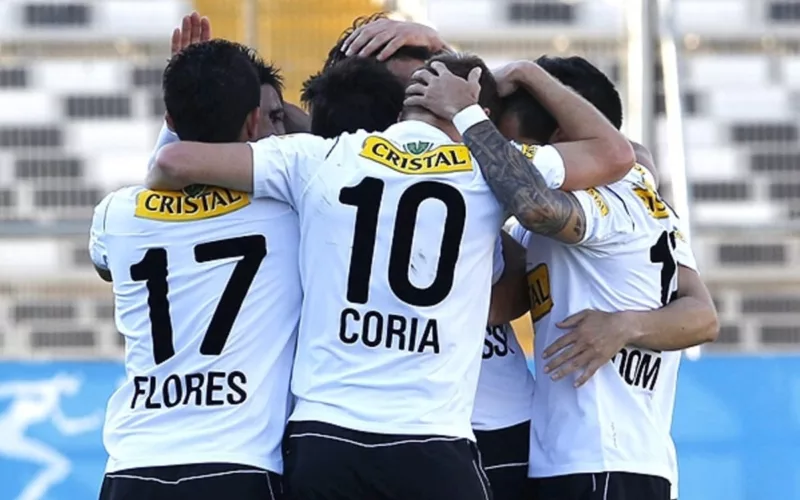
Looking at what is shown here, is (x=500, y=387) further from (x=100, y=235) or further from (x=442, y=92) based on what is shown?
(x=100, y=235)

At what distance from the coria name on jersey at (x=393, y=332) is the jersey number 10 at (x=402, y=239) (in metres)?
0.04

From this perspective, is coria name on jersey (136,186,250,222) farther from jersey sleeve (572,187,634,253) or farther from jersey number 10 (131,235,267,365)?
jersey sleeve (572,187,634,253)

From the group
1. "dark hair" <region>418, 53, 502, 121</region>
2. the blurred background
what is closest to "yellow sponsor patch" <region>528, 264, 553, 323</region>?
"dark hair" <region>418, 53, 502, 121</region>

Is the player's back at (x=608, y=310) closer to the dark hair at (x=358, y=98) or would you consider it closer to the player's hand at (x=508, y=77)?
the player's hand at (x=508, y=77)

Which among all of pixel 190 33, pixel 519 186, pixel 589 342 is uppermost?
pixel 190 33

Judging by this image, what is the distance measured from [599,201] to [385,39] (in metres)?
Result: 0.90

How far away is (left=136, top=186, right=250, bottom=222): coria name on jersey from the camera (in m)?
3.90

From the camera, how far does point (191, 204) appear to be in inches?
155

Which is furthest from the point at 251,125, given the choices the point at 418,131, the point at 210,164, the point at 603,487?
the point at 603,487

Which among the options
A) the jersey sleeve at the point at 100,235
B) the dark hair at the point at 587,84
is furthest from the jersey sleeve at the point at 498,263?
the jersey sleeve at the point at 100,235

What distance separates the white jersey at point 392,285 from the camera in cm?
369

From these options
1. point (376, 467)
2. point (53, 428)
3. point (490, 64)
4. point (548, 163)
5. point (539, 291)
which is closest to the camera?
point (376, 467)

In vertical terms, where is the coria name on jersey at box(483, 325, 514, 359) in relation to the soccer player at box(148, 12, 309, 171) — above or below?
below

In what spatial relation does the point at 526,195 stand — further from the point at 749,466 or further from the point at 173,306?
the point at 749,466
